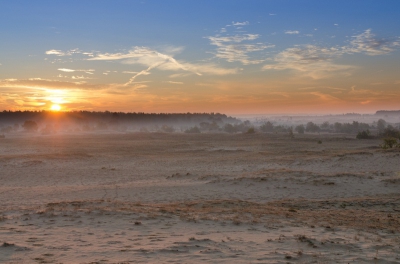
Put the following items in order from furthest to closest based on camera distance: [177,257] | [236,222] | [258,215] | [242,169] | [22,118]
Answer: [22,118] < [242,169] < [258,215] < [236,222] < [177,257]

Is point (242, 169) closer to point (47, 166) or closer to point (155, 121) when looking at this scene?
point (47, 166)

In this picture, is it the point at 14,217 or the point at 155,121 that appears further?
the point at 155,121

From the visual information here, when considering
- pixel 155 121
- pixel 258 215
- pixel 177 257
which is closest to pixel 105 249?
pixel 177 257

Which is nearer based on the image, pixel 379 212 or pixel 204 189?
pixel 379 212

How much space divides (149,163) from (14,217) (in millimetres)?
18460

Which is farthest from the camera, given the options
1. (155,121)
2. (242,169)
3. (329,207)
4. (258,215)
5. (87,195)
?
(155,121)

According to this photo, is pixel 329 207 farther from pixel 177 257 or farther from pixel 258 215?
pixel 177 257

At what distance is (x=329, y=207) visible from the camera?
12703 mm

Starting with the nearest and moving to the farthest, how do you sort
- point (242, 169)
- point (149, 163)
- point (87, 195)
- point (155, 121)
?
point (87, 195) < point (242, 169) < point (149, 163) < point (155, 121)

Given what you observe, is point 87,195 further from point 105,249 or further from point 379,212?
point 379,212

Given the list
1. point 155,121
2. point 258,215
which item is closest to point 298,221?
point 258,215

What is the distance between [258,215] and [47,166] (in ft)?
64.2

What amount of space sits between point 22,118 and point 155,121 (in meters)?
56.1

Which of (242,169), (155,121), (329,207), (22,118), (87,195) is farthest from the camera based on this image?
(155,121)
